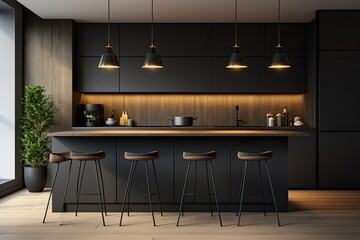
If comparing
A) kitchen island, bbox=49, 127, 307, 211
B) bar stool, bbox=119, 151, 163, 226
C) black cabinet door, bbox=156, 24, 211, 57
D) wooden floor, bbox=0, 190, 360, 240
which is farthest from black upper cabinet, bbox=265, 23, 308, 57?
bar stool, bbox=119, 151, 163, 226

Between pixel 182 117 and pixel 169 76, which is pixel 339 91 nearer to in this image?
pixel 182 117

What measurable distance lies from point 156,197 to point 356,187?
3.43 meters

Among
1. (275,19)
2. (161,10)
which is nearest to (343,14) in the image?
(275,19)

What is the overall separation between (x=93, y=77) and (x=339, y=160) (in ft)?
14.0

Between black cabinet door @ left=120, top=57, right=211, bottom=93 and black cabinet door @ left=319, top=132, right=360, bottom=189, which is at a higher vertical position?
black cabinet door @ left=120, top=57, right=211, bottom=93

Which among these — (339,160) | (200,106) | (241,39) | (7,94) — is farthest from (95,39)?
(339,160)

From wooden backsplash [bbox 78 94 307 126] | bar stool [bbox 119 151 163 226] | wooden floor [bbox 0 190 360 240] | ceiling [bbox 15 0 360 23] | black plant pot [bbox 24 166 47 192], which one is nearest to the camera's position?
wooden floor [bbox 0 190 360 240]

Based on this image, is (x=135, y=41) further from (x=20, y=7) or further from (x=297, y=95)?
(x=297, y=95)

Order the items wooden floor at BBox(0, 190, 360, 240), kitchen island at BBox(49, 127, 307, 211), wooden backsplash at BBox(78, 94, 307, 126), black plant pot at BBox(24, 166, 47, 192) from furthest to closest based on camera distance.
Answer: wooden backsplash at BBox(78, 94, 307, 126), black plant pot at BBox(24, 166, 47, 192), kitchen island at BBox(49, 127, 307, 211), wooden floor at BBox(0, 190, 360, 240)

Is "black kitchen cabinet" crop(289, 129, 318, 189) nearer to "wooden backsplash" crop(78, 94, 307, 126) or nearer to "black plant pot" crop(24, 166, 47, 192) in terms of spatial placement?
"wooden backsplash" crop(78, 94, 307, 126)

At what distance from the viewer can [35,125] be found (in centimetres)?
720

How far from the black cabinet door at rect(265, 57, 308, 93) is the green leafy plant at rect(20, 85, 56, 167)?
12.0 ft

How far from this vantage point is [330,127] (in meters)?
7.13

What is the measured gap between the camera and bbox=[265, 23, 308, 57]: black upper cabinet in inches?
307
